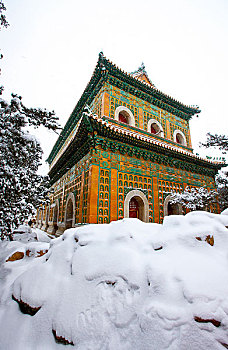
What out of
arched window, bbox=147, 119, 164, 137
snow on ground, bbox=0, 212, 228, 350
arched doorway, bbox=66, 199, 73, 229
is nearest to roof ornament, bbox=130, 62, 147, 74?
arched window, bbox=147, 119, 164, 137

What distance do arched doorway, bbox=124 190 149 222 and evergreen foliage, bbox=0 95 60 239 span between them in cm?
433

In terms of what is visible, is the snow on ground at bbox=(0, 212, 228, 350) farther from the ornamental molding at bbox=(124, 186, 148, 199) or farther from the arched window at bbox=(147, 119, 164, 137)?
the arched window at bbox=(147, 119, 164, 137)

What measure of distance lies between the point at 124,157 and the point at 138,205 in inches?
96.3

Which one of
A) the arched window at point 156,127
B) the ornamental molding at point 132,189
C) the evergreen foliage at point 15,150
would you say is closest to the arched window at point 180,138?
the arched window at point 156,127

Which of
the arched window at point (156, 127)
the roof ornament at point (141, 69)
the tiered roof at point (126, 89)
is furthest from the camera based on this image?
the roof ornament at point (141, 69)

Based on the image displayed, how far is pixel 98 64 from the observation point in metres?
8.13

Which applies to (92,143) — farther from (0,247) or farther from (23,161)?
(0,247)

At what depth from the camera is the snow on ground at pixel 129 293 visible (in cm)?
144

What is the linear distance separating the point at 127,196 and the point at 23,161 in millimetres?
4608

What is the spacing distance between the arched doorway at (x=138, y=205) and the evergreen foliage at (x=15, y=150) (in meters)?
4.33

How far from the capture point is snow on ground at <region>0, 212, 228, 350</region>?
1437 mm

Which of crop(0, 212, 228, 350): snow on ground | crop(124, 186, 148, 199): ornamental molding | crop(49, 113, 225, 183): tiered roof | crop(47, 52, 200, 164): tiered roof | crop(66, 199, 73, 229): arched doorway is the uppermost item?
crop(47, 52, 200, 164): tiered roof

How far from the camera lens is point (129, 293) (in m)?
1.80

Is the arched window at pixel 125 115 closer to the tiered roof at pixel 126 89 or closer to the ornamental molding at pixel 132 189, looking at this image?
the tiered roof at pixel 126 89
